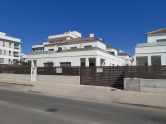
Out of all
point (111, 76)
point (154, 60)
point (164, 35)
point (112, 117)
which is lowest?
point (112, 117)

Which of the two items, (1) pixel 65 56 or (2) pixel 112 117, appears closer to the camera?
(2) pixel 112 117

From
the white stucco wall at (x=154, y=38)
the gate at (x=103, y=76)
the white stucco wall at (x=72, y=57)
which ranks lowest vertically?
the gate at (x=103, y=76)

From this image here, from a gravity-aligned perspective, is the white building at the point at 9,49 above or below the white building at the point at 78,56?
above

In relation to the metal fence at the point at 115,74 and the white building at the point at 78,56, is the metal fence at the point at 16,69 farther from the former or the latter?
the metal fence at the point at 115,74

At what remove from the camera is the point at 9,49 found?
6200 centimetres

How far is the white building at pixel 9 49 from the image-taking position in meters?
58.7

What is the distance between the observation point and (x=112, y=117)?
7793 mm

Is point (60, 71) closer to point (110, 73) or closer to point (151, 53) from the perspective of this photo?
point (110, 73)

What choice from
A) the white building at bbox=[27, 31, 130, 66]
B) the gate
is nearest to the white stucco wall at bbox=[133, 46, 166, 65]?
the white building at bbox=[27, 31, 130, 66]

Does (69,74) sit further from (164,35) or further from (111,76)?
(164,35)

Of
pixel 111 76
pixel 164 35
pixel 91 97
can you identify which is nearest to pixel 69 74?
pixel 111 76

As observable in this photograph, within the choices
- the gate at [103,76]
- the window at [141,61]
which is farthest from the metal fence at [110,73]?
the window at [141,61]

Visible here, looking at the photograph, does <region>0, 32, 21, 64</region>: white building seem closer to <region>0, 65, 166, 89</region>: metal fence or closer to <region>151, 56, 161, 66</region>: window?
<region>0, 65, 166, 89</region>: metal fence

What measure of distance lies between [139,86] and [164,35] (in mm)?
16848
